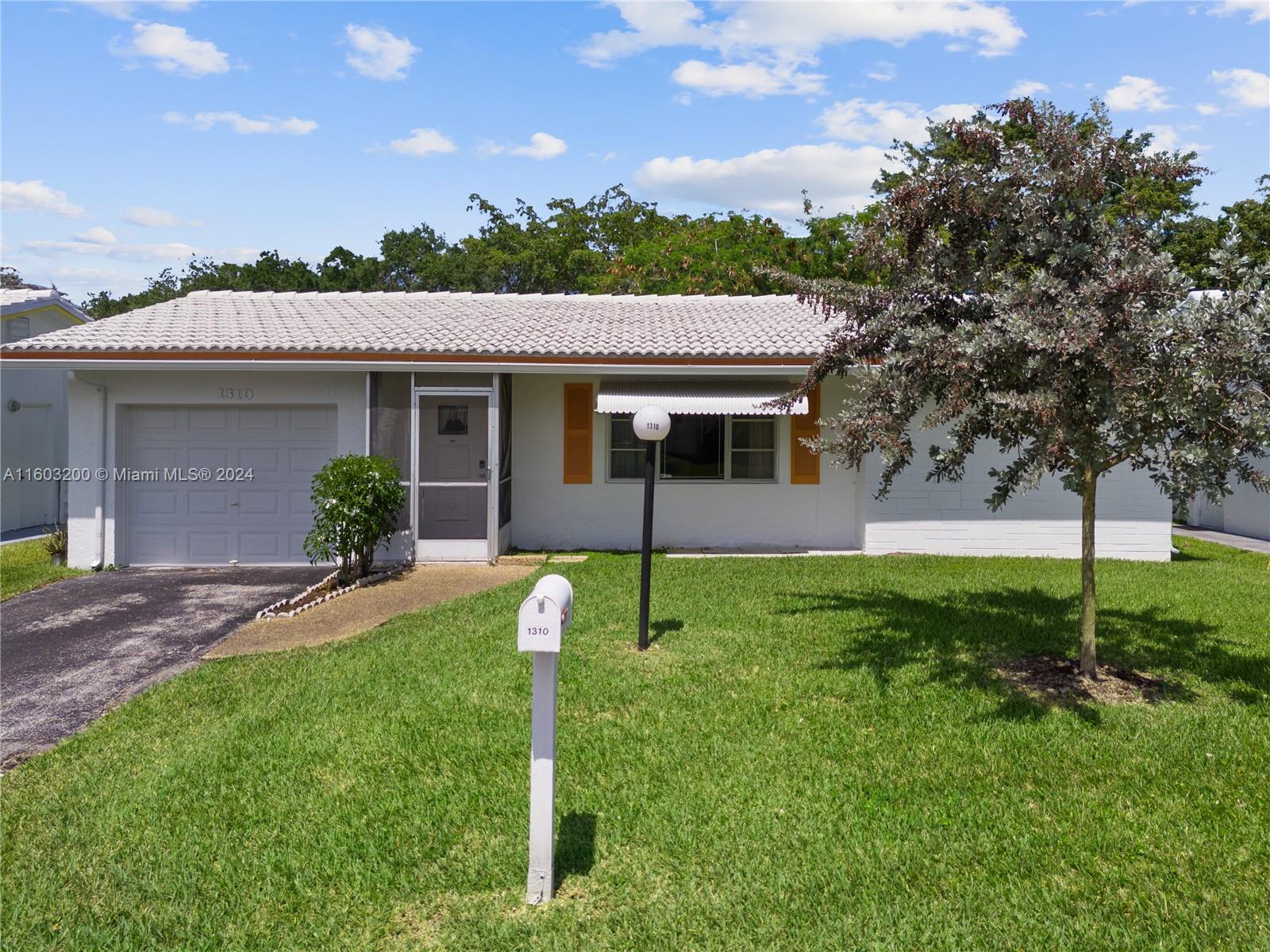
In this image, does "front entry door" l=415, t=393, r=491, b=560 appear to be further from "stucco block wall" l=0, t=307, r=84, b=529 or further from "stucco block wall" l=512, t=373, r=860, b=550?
"stucco block wall" l=0, t=307, r=84, b=529

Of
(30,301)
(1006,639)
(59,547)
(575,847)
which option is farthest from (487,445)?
(30,301)

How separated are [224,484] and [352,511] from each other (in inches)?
119

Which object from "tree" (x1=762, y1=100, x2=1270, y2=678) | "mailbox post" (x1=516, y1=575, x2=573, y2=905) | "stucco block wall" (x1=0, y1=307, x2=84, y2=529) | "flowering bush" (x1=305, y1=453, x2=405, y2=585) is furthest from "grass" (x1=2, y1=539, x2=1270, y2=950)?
"stucco block wall" (x1=0, y1=307, x2=84, y2=529)

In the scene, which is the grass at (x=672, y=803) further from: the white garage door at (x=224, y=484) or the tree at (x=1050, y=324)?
the white garage door at (x=224, y=484)

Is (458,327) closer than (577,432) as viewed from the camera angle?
No

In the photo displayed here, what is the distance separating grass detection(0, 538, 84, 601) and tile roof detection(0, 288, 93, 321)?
451cm

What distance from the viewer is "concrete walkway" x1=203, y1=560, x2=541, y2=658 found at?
8.31 meters

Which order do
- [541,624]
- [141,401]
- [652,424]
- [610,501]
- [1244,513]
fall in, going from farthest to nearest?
1. [1244,513]
2. [610,501]
3. [141,401]
4. [652,424]
5. [541,624]

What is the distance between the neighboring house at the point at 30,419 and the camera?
15.8m

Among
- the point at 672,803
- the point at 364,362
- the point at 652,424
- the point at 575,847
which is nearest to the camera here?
the point at 575,847

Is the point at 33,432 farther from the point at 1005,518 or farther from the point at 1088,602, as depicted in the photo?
the point at 1088,602

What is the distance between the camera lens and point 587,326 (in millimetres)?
13984

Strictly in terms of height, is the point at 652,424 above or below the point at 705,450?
above

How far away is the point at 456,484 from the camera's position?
12.1 m
